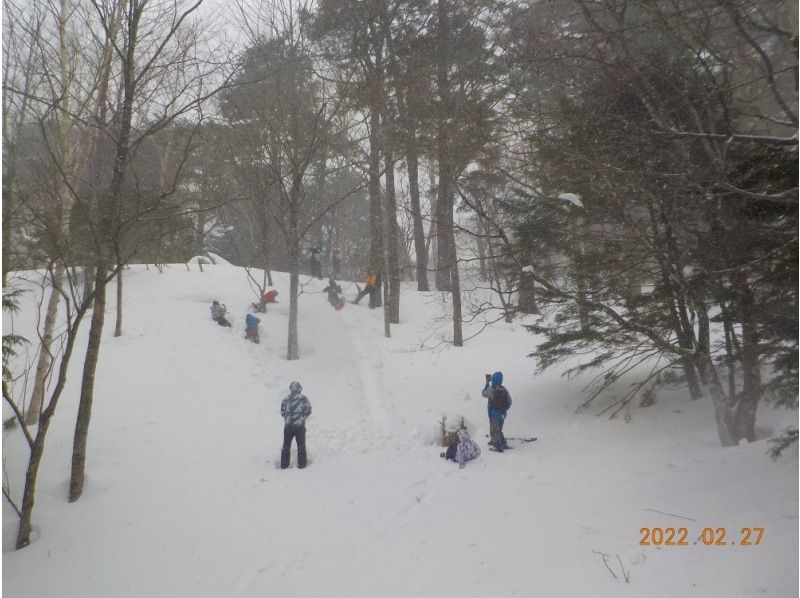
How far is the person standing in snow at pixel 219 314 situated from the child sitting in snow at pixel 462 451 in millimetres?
8421

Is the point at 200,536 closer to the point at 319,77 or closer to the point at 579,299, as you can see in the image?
the point at 579,299

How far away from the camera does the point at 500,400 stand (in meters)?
7.26

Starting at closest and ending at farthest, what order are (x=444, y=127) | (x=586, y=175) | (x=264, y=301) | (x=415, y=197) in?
1. (x=586, y=175)
2. (x=444, y=127)
3. (x=264, y=301)
4. (x=415, y=197)

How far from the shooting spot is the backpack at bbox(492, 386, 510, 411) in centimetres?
724

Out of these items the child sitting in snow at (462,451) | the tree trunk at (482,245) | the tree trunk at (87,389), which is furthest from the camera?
the child sitting in snow at (462,451)

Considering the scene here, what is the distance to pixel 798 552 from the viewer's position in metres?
3.21

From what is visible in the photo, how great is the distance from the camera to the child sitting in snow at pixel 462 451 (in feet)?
21.9

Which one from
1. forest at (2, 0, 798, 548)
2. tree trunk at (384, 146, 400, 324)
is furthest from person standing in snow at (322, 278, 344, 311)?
forest at (2, 0, 798, 548)

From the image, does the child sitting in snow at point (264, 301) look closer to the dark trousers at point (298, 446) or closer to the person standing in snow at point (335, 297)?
the person standing in snow at point (335, 297)

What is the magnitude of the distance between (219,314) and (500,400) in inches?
356

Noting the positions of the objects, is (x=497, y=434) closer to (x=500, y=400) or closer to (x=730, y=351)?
(x=500, y=400)

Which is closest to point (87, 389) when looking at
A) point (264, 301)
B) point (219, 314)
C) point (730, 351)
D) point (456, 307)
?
point (219, 314)
